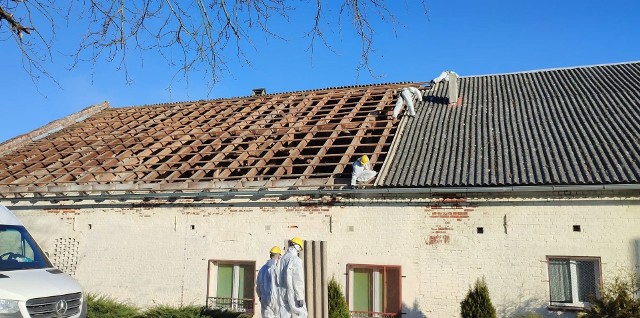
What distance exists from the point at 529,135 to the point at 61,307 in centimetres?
983

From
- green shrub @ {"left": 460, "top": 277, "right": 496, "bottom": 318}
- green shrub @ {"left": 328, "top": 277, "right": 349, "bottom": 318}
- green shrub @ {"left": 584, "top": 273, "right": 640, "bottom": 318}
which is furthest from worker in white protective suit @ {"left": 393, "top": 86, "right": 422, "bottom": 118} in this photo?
green shrub @ {"left": 584, "top": 273, "right": 640, "bottom": 318}

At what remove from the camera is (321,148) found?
1258cm

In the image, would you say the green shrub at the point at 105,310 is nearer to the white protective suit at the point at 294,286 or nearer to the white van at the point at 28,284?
the white van at the point at 28,284

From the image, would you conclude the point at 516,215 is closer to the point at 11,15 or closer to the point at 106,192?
the point at 11,15

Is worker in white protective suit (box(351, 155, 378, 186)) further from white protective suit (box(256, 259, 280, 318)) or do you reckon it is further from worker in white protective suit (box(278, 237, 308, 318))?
worker in white protective suit (box(278, 237, 308, 318))

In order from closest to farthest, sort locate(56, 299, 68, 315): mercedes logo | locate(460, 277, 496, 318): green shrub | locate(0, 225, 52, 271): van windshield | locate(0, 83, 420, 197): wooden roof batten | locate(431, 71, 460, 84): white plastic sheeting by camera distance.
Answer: locate(56, 299, 68, 315): mercedes logo → locate(0, 225, 52, 271): van windshield → locate(460, 277, 496, 318): green shrub → locate(0, 83, 420, 197): wooden roof batten → locate(431, 71, 460, 84): white plastic sheeting

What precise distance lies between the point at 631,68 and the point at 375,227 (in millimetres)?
10708

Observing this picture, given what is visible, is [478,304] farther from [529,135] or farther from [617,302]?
[529,135]

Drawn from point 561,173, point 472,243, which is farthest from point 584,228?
point 472,243

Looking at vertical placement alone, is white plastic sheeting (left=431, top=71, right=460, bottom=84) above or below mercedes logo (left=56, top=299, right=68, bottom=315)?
above

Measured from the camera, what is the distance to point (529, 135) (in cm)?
1183

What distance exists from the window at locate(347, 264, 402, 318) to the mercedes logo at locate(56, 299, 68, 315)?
17.9 ft

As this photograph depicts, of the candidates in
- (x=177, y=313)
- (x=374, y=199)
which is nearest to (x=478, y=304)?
(x=374, y=199)

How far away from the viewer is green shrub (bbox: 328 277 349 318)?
32.8 ft
